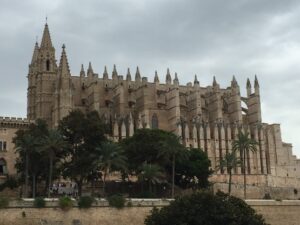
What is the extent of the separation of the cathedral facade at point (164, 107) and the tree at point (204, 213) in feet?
121

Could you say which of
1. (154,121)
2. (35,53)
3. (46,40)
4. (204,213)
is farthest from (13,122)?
(204,213)

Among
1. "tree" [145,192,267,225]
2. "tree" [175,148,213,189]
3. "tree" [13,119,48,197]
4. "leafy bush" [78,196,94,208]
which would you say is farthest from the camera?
"tree" [175,148,213,189]

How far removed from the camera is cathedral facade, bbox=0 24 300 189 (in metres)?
77.1

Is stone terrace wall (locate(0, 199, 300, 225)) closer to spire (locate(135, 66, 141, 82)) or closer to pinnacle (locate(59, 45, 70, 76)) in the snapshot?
pinnacle (locate(59, 45, 70, 76))

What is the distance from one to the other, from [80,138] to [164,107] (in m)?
31.9

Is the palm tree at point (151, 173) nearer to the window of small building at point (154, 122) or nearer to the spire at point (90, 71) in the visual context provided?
the window of small building at point (154, 122)

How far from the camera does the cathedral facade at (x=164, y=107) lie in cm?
7706

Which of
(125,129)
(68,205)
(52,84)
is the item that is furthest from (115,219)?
(52,84)

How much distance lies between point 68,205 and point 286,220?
19.3 metres

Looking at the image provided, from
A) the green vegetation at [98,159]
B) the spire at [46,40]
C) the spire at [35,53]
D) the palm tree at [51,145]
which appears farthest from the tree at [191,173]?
the spire at [35,53]

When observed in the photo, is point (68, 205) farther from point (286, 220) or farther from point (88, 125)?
point (286, 220)

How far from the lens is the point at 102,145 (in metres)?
52.2

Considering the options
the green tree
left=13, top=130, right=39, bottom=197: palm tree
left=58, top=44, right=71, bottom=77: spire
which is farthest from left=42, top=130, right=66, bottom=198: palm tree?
left=58, top=44, right=71, bottom=77: spire

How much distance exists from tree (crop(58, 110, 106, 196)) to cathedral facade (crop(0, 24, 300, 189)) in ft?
57.7
